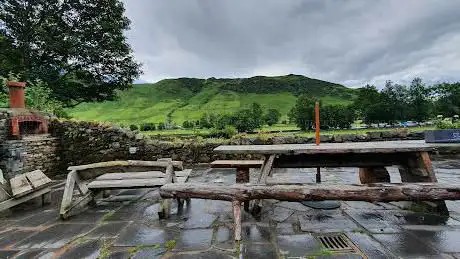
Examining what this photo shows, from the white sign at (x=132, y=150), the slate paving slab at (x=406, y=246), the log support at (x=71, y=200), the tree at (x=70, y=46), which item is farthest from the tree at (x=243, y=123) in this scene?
the slate paving slab at (x=406, y=246)

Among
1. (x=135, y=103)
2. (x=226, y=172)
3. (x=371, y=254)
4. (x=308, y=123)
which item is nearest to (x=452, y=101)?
(x=308, y=123)

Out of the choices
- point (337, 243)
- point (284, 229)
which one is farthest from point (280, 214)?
point (337, 243)

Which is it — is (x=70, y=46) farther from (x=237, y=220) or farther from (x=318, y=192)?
(x=318, y=192)

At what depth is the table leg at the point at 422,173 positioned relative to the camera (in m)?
3.40

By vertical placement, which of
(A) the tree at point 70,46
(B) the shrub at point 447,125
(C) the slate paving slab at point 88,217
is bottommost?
(C) the slate paving slab at point 88,217

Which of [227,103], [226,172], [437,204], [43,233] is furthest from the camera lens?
[227,103]

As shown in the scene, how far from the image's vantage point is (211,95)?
86.1 m

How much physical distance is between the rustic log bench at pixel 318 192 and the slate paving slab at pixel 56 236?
1.13 m

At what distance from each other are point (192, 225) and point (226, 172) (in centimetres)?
400

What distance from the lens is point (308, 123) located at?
871 inches

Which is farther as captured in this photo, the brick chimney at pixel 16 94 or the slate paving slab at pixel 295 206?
the brick chimney at pixel 16 94

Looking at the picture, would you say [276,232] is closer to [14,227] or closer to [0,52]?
[14,227]

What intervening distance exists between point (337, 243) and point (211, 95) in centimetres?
8467

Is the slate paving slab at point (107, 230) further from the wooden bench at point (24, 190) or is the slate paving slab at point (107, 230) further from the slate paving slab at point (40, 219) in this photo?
the wooden bench at point (24, 190)
